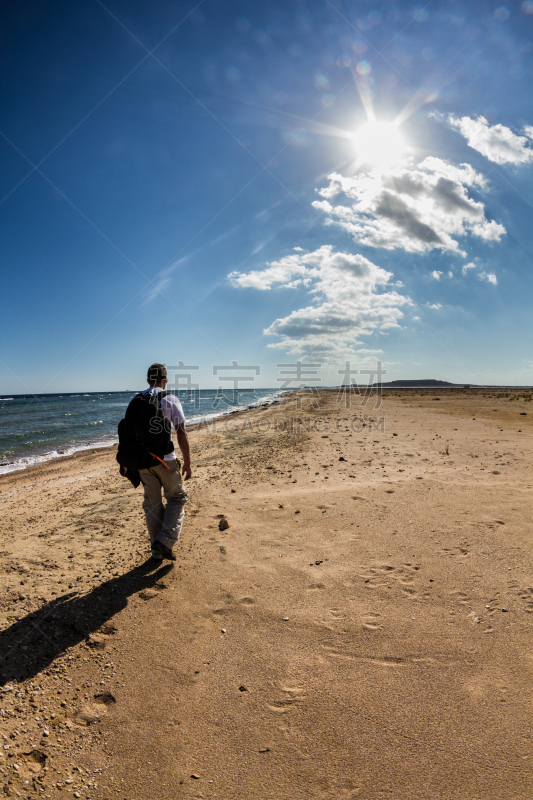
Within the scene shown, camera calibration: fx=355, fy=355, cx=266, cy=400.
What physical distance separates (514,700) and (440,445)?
901cm

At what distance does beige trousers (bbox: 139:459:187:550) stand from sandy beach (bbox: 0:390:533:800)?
0.41m

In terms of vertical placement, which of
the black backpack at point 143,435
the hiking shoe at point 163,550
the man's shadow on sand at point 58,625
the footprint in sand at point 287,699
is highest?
the black backpack at point 143,435

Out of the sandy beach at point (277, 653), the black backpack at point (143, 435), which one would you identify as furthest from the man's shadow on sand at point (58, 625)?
the black backpack at point (143, 435)

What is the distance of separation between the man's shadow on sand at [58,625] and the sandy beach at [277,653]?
18mm

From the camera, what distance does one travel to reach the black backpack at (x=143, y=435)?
4.07 metres

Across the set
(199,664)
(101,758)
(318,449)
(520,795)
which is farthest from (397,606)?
(318,449)

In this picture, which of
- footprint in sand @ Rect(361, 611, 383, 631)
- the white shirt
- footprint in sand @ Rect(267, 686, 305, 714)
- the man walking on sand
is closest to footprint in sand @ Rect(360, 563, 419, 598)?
footprint in sand @ Rect(361, 611, 383, 631)

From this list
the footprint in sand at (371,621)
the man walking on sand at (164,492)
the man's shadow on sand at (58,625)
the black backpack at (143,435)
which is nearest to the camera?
the man's shadow on sand at (58,625)

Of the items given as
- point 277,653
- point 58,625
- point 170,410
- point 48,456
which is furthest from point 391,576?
point 48,456

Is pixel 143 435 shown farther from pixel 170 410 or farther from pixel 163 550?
pixel 163 550

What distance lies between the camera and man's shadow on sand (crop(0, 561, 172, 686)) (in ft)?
9.45

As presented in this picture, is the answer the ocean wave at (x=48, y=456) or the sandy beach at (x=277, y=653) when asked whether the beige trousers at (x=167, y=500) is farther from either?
the ocean wave at (x=48, y=456)

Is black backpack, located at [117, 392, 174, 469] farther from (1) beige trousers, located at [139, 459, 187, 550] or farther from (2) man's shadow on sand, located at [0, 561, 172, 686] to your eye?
(2) man's shadow on sand, located at [0, 561, 172, 686]

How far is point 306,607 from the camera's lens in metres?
3.67
